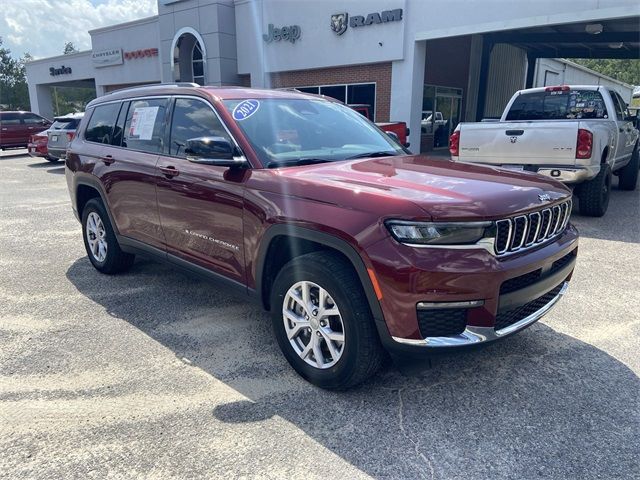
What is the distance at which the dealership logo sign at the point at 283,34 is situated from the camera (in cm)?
1834

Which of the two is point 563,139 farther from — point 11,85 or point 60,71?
point 11,85

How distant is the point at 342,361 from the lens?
113 inches

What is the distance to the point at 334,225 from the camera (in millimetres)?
2732

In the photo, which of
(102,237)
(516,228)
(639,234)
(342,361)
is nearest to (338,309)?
(342,361)

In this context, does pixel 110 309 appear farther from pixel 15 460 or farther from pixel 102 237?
pixel 15 460

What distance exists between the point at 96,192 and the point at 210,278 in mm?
2300

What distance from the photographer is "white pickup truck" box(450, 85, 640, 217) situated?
6723mm

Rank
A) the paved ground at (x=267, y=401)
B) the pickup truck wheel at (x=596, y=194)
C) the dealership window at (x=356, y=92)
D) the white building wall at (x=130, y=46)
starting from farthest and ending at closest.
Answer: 1. the white building wall at (x=130, y=46)
2. the dealership window at (x=356, y=92)
3. the pickup truck wheel at (x=596, y=194)
4. the paved ground at (x=267, y=401)

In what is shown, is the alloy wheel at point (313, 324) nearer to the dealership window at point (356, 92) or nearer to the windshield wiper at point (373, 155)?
the windshield wiper at point (373, 155)

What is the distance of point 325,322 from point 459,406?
0.92 m

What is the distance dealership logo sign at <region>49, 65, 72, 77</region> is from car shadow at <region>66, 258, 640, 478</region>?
33.4 metres

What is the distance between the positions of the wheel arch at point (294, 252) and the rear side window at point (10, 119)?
22554mm

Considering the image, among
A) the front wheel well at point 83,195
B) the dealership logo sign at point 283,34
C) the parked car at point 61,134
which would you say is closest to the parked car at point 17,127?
the parked car at point 61,134

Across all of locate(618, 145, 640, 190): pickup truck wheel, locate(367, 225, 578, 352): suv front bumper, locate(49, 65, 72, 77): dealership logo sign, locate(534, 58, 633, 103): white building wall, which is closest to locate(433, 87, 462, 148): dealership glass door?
locate(534, 58, 633, 103): white building wall
